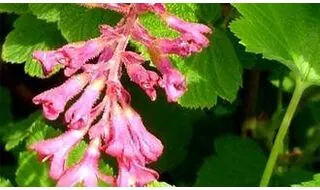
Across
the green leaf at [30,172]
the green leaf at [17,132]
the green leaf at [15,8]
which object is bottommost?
the green leaf at [17,132]

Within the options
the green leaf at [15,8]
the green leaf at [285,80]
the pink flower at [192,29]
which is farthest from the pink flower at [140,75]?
the green leaf at [285,80]

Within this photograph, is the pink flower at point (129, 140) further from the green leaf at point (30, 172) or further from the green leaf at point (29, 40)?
the green leaf at point (29, 40)

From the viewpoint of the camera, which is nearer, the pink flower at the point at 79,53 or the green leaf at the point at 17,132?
the pink flower at the point at 79,53

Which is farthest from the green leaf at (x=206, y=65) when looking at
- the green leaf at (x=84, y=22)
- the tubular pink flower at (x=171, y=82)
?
the tubular pink flower at (x=171, y=82)

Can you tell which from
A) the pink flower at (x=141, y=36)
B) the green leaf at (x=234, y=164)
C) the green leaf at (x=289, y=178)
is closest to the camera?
the pink flower at (x=141, y=36)

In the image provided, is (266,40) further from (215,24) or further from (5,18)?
(5,18)

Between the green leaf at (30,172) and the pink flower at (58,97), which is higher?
the pink flower at (58,97)

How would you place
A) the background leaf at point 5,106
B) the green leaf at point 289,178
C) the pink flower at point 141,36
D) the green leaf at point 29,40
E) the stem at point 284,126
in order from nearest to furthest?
the pink flower at point 141,36
the stem at point 284,126
the green leaf at point 29,40
the green leaf at point 289,178
the background leaf at point 5,106
